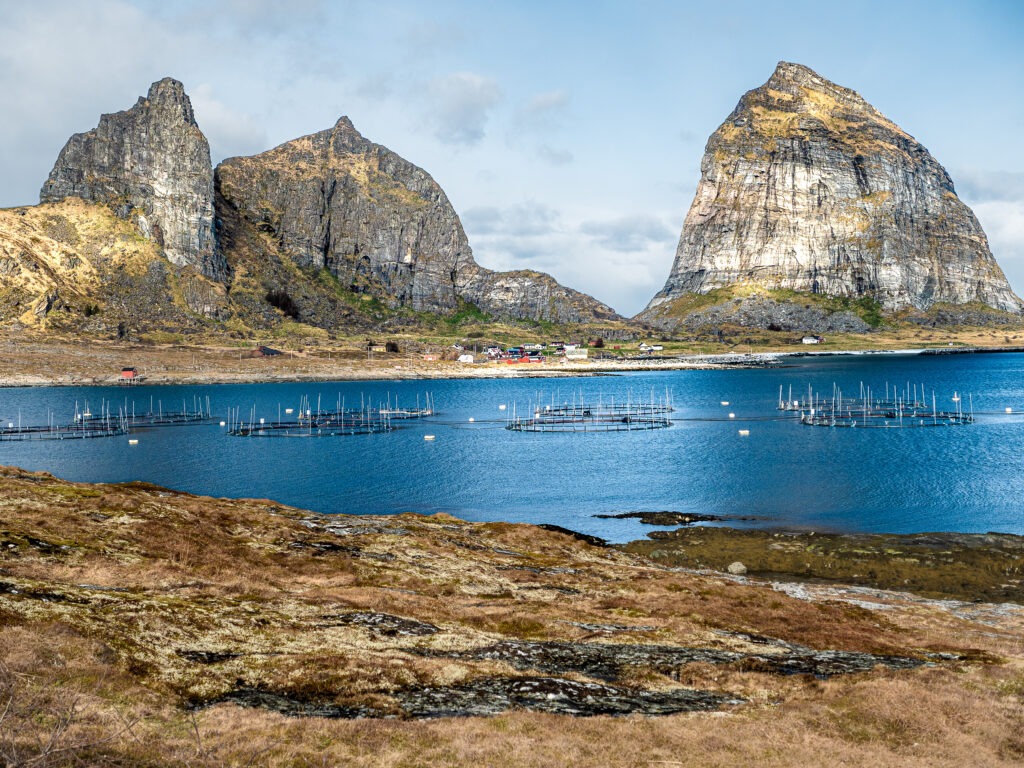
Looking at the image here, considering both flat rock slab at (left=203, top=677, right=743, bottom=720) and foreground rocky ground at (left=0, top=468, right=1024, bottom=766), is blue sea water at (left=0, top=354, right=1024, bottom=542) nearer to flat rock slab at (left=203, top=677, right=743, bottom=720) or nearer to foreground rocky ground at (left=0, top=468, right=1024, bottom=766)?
foreground rocky ground at (left=0, top=468, right=1024, bottom=766)

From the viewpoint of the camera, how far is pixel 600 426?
7077 inches

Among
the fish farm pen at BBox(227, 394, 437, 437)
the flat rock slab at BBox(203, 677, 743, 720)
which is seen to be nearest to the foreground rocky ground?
the flat rock slab at BBox(203, 677, 743, 720)

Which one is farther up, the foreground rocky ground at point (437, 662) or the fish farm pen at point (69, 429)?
the fish farm pen at point (69, 429)

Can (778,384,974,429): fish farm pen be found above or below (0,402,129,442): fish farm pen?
below

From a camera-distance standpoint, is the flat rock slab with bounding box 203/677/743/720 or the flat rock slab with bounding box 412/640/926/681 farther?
the flat rock slab with bounding box 412/640/926/681

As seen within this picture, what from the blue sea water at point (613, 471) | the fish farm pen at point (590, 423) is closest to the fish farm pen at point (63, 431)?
the blue sea water at point (613, 471)

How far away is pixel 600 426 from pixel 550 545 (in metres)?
113

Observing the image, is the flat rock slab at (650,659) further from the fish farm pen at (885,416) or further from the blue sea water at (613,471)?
the fish farm pen at (885,416)

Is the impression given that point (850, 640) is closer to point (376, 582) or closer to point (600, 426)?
point (376, 582)

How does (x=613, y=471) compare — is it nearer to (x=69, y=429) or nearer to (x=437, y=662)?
(x=437, y=662)

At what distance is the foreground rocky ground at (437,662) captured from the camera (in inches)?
866

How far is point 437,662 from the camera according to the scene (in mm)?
30188

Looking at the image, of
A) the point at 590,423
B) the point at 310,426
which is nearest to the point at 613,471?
the point at 590,423

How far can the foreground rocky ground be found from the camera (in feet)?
72.1
